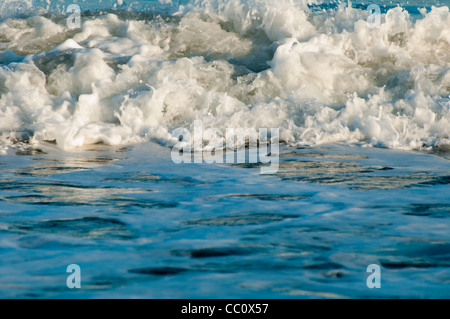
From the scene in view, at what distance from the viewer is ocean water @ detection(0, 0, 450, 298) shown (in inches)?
122

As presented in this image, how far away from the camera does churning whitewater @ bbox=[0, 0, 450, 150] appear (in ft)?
23.2

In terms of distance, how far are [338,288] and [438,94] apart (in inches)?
234

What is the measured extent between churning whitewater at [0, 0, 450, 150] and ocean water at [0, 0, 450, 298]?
0.03 meters

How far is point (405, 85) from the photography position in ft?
27.1

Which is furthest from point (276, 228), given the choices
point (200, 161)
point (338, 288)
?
point (200, 161)

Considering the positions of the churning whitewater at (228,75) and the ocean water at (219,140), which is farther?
the churning whitewater at (228,75)

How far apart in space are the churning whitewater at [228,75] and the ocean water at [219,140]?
26mm

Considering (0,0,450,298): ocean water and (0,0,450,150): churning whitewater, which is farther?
(0,0,450,150): churning whitewater

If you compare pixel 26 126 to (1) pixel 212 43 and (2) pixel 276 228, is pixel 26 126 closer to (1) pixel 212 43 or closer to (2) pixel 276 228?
(1) pixel 212 43

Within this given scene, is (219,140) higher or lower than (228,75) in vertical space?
lower

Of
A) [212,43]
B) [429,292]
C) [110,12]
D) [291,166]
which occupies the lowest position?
[429,292]

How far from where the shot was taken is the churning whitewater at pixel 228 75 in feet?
23.2

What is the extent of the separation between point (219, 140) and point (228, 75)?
6.11ft

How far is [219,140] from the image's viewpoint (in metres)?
6.74
